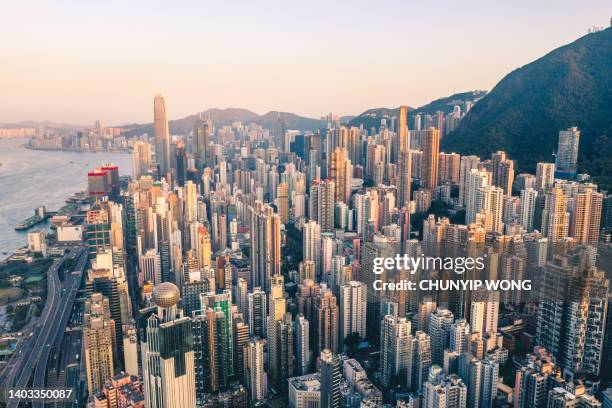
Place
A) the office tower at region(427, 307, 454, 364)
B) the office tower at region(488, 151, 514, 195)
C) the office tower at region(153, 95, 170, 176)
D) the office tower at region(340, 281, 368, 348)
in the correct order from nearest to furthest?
1. the office tower at region(427, 307, 454, 364)
2. the office tower at region(340, 281, 368, 348)
3. the office tower at region(488, 151, 514, 195)
4. the office tower at region(153, 95, 170, 176)

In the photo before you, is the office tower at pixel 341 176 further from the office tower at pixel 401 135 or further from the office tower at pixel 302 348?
the office tower at pixel 302 348

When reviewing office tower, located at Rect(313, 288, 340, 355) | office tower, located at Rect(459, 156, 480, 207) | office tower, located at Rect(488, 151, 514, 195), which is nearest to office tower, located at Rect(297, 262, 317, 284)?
office tower, located at Rect(313, 288, 340, 355)

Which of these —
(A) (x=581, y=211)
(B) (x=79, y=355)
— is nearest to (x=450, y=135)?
(A) (x=581, y=211)

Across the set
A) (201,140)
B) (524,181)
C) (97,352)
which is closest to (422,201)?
(524,181)

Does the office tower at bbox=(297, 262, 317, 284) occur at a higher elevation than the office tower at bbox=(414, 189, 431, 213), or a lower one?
lower

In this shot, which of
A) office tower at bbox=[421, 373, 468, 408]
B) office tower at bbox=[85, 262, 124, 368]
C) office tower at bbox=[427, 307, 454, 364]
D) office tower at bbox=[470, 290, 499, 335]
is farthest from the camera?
office tower at bbox=[85, 262, 124, 368]

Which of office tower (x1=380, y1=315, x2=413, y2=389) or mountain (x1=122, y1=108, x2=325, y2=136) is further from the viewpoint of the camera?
mountain (x1=122, y1=108, x2=325, y2=136)

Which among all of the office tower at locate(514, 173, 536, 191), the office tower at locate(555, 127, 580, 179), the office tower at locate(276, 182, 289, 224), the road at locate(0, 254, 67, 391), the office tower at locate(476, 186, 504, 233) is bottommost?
the road at locate(0, 254, 67, 391)

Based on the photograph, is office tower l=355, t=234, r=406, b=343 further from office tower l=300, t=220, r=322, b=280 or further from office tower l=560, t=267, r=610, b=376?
office tower l=560, t=267, r=610, b=376
